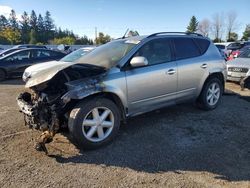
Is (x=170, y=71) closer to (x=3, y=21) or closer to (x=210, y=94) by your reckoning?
(x=210, y=94)

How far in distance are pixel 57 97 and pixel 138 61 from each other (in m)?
1.43

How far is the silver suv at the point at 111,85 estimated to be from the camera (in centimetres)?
392

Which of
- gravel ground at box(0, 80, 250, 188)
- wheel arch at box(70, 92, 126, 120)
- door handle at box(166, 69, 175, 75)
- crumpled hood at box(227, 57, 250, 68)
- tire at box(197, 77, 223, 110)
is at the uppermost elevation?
door handle at box(166, 69, 175, 75)

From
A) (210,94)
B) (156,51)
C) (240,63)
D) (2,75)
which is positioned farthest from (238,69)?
(2,75)

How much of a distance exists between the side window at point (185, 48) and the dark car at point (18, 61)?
831 centimetres

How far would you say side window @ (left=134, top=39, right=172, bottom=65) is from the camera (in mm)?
4812

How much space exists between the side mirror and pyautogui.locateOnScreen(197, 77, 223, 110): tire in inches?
82.0

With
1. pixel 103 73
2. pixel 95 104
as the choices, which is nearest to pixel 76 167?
pixel 95 104

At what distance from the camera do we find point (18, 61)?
1178cm

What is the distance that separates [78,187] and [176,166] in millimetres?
1336

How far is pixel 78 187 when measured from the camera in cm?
313

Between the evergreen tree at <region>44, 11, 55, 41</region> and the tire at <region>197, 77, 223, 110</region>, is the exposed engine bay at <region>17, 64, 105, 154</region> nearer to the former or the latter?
the tire at <region>197, 77, 223, 110</region>

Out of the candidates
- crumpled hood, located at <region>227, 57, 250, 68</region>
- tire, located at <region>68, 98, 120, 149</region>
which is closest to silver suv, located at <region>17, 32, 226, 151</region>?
tire, located at <region>68, 98, 120, 149</region>

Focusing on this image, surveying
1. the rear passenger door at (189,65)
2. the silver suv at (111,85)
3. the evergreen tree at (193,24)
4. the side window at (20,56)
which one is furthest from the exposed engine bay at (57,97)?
the evergreen tree at (193,24)
